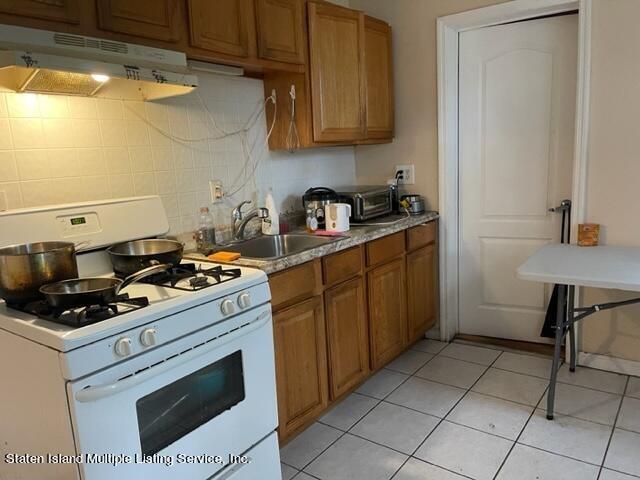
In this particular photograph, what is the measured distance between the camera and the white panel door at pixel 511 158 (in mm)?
2826

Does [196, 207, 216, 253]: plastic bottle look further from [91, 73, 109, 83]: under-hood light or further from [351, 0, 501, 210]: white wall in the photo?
[351, 0, 501, 210]: white wall

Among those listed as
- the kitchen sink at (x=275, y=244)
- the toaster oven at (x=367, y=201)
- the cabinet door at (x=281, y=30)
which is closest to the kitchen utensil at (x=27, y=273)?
the kitchen sink at (x=275, y=244)

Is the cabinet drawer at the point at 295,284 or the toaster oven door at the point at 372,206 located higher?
the toaster oven door at the point at 372,206

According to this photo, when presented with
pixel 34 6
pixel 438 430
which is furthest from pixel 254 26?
pixel 438 430

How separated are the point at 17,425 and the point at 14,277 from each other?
43 cm

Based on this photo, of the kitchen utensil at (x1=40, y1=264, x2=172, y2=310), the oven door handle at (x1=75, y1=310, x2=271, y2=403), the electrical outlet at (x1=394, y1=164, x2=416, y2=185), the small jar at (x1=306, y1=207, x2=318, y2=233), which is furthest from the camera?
the electrical outlet at (x1=394, y1=164, x2=416, y2=185)

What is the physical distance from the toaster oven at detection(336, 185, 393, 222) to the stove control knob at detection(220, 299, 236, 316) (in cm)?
135

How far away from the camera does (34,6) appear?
1455 mm

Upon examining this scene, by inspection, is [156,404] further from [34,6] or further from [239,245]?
[34,6]

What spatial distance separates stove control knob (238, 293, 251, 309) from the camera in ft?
5.29

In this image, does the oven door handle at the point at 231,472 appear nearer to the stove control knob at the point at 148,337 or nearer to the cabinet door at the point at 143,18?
the stove control knob at the point at 148,337

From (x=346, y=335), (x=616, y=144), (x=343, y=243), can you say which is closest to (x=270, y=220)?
(x=343, y=243)

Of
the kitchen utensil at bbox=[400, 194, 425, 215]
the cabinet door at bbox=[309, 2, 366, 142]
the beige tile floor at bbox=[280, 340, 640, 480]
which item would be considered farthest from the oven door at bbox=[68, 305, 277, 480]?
the kitchen utensil at bbox=[400, 194, 425, 215]

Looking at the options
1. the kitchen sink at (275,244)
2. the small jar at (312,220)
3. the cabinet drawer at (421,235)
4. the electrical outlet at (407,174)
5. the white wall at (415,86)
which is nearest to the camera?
the kitchen sink at (275,244)
